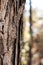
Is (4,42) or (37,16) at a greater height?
(37,16)

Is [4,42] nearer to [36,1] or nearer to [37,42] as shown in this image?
[37,42]

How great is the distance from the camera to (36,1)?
202 centimetres

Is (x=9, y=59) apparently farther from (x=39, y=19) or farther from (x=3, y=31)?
(x=39, y=19)

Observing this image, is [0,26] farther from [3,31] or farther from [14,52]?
[14,52]

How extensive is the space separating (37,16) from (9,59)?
1.55ft

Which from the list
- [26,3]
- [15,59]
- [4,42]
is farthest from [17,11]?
[15,59]

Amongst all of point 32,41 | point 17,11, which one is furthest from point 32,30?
point 17,11

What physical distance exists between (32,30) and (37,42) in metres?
0.12

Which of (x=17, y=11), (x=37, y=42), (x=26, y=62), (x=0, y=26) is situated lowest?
(x=26, y=62)

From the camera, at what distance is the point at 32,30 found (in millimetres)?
2008

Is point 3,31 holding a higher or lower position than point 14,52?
higher

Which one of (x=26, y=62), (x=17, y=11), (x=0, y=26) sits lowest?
(x=26, y=62)

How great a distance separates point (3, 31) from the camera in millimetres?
2004

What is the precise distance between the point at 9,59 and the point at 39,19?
459 millimetres
